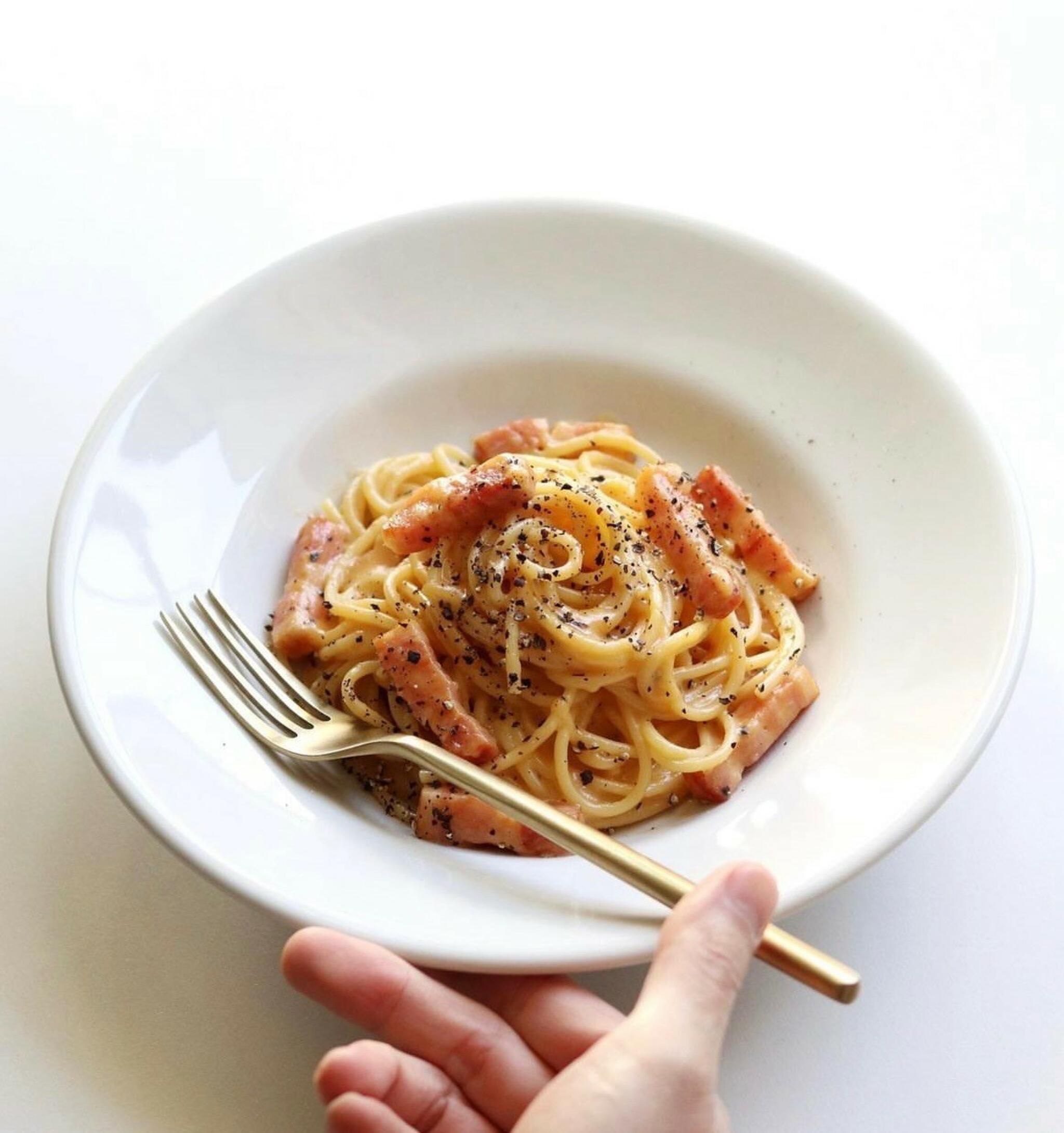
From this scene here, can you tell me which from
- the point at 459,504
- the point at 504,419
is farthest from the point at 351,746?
the point at 504,419

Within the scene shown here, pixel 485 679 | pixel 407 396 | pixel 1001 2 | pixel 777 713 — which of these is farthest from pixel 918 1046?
pixel 1001 2

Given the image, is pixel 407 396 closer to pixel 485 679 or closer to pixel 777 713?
pixel 485 679

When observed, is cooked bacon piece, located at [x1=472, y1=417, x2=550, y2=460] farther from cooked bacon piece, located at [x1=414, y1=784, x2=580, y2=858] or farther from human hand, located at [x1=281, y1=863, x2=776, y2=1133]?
human hand, located at [x1=281, y1=863, x2=776, y2=1133]

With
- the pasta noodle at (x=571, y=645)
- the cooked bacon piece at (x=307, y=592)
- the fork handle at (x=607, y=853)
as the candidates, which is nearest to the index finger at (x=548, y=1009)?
the fork handle at (x=607, y=853)

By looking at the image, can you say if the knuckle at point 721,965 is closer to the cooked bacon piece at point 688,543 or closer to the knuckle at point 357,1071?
the knuckle at point 357,1071

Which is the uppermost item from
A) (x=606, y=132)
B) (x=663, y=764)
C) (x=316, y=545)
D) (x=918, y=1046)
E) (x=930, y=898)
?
(x=606, y=132)
